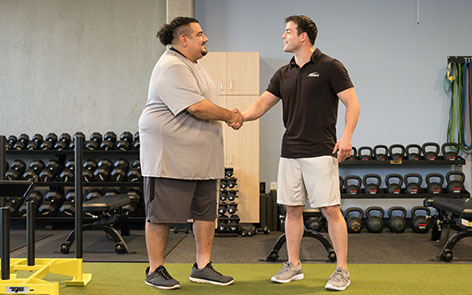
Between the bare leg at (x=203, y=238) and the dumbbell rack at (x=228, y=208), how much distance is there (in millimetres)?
1946

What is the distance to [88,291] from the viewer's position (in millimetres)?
2666

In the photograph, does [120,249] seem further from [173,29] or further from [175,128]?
[173,29]

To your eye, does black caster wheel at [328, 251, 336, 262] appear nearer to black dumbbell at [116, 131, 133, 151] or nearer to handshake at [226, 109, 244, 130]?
handshake at [226, 109, 244, 130]

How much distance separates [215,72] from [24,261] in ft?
10.2

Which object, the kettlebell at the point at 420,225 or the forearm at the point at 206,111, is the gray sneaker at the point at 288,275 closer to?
the forearm at the point at 206,111

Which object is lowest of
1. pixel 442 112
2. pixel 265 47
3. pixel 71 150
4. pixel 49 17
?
pixel 71 150

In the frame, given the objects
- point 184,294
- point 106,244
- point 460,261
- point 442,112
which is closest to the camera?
point 184,294

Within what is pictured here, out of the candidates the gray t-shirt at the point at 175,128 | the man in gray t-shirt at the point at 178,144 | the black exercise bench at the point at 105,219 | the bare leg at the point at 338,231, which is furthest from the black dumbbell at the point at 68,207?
the bare leg at the point at 338,231

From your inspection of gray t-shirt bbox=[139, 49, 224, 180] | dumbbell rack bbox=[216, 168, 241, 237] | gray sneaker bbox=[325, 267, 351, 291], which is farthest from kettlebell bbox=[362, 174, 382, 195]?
gray t-shirt bbox=[139, 49, 224, 180]

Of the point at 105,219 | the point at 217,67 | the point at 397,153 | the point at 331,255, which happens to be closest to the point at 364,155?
the point at 397,153

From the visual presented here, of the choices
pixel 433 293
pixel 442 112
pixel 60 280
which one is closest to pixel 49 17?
pixel 60 280

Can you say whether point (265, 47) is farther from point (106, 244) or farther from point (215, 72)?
point (106, 244)

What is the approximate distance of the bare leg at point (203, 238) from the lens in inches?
110

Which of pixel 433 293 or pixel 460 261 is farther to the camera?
pixel 460 261
